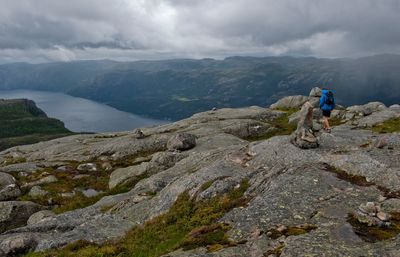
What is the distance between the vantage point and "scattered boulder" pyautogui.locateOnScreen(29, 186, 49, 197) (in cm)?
5184

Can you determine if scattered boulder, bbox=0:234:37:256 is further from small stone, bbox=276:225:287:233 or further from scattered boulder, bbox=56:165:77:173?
scattered boulder, bbox=56:165:77:173

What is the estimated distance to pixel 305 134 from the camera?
36344mm

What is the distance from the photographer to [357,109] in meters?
92.4

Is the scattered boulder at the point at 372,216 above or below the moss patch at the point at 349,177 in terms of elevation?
above

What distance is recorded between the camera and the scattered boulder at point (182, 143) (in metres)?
57.7

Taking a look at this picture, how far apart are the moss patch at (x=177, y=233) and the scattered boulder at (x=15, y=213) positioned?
66.0 feet

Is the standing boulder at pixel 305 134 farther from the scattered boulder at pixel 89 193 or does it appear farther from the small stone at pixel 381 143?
the scattered boulder at pixel 89 193

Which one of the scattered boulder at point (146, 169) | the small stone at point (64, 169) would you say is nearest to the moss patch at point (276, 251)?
the scattered boulder at point (146, 169)

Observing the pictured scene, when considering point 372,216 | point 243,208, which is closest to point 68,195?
point 243,208

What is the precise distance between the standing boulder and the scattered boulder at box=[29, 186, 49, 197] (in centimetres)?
3665

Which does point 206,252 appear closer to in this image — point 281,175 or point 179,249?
point 179,249

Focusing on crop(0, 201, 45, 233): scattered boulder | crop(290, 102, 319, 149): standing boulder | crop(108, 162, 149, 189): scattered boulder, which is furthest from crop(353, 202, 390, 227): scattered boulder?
crop(0, 201, 45, 233): scattered boulder

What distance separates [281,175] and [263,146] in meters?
10.3

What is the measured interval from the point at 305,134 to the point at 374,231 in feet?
60.5
